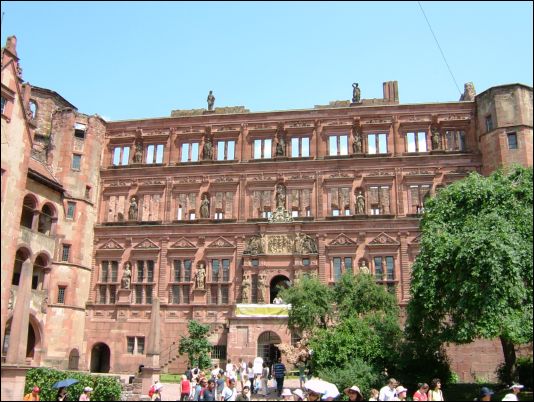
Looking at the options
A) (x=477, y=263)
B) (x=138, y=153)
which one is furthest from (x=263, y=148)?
(x=477, y=263)

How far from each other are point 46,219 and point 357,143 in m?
24.5

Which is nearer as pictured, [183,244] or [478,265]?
[478,265]

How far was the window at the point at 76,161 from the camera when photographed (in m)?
43.4

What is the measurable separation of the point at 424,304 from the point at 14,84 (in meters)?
22.6

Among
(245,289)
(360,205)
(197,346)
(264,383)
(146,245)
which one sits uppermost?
(360,205)

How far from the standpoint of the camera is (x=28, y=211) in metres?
38.4

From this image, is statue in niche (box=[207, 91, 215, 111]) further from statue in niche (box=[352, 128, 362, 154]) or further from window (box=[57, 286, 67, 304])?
window (box=[57, 286, 67, 304])

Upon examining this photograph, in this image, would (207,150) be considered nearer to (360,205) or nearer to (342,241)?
(360,205)

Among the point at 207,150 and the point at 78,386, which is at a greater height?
the point at 207,150

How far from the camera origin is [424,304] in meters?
25.6

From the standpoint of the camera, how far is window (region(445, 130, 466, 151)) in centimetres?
4222

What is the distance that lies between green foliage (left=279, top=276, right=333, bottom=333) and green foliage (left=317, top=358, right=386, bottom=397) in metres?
5.00

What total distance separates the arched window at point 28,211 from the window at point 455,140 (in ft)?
103

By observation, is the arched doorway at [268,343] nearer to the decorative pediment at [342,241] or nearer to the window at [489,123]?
the decorative pediment at [342,241]
